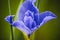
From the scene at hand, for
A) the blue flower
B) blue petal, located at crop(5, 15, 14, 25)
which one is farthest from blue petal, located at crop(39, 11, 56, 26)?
blue petal, located at crop(5, 15, 14, 25)

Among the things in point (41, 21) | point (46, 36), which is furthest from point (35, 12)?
Answer: point (46, 36)

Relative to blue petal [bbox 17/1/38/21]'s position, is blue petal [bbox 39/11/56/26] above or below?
below

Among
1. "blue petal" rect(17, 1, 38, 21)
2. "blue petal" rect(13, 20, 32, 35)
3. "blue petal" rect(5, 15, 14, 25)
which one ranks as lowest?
"blue petal" rect(13, 20, 32, 35)

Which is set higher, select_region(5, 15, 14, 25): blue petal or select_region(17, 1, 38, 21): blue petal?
select_region(17, 1, 38, 21): blue petal

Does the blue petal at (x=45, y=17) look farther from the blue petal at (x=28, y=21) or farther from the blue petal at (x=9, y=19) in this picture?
the blue petal at (x=9, y=19)

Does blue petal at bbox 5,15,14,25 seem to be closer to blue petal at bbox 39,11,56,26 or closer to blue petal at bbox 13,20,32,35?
blue petal at bbox 13,20,32,35

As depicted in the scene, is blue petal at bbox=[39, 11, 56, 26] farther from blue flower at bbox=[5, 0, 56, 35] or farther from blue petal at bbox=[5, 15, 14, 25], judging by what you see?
blue petal at bbox=[5, 15, 14, 25]

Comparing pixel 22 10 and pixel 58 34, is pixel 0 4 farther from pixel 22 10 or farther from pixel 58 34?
pixel 58 34
